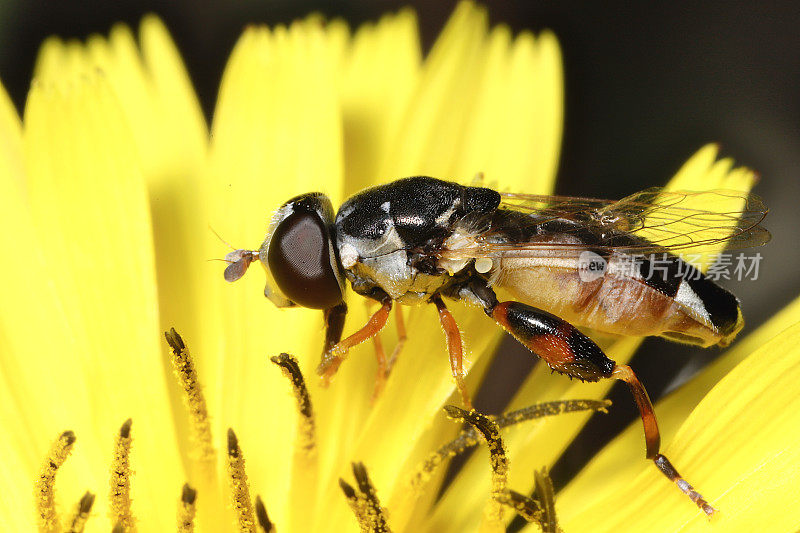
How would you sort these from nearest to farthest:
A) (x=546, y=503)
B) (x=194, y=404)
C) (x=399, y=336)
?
(x=546, y=503)
(x=194, y=404)
(x=399, y=336)

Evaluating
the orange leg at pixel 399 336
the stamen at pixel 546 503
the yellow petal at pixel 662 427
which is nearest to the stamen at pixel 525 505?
the stamen at pixel 546 503

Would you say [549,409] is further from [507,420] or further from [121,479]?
[121,479]

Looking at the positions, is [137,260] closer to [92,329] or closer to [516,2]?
[92,329]

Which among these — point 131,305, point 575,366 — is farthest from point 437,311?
point 131,305

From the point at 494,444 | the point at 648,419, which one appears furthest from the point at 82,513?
the point at 648,419

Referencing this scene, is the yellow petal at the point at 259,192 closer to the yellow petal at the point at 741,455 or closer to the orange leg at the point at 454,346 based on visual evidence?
the orange leg at the point at 454,346

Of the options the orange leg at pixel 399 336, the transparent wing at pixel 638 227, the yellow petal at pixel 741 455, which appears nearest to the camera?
the yellow petal at pixel 741 455

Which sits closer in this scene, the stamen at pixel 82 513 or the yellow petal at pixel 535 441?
the stamen at pixel 82 513
